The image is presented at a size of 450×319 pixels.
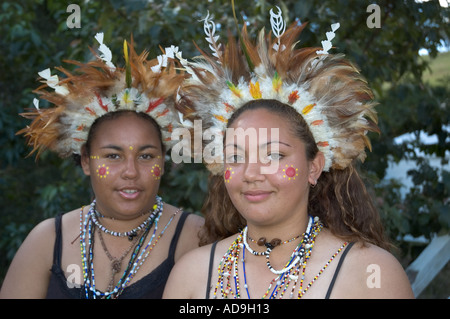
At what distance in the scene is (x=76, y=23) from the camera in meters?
4.52

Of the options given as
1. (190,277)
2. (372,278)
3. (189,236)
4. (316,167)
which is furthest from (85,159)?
(372,278)

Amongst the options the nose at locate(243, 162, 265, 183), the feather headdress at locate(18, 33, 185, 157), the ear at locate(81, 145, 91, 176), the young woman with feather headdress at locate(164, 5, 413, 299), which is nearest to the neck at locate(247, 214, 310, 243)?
the young woman with feather headdress at locate(164, 5, 413, 299)

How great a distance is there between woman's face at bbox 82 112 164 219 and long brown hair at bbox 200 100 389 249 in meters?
0.35

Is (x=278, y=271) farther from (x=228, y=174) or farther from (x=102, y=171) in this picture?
(x=102, y=171)

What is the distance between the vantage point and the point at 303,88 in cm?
259

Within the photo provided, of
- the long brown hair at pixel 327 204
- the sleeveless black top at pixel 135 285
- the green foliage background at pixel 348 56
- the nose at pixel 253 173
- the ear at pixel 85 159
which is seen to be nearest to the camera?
the nose at pixel 253 173

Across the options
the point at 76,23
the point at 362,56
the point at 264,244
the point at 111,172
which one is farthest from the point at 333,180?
the point at 76,23

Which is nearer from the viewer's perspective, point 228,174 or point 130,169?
point 228,174

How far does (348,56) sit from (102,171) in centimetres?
197

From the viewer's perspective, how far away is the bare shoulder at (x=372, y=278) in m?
2.31

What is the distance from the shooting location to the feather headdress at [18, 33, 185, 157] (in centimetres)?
311

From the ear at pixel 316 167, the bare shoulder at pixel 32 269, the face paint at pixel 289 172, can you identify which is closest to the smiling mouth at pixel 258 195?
the face paint at pixel 289 172

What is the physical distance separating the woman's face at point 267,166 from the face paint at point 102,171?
30.3 inches

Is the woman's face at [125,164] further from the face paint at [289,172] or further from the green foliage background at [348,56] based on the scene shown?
the green foliage background at [348,56]
